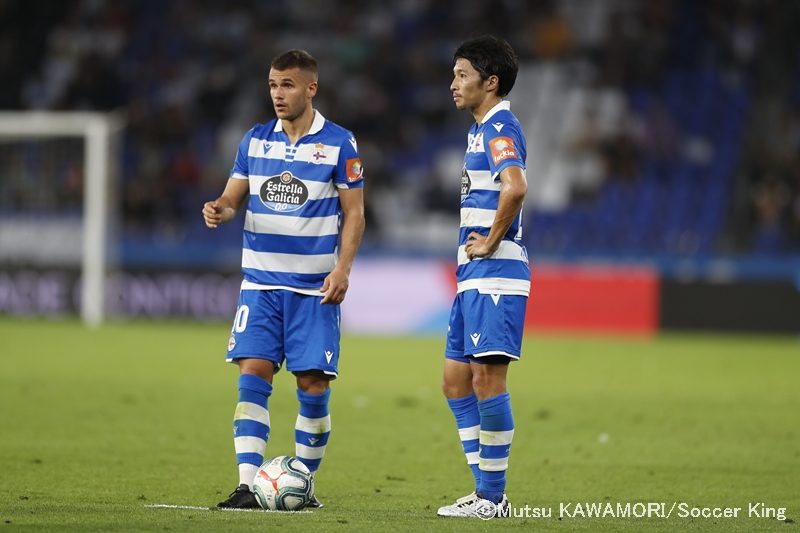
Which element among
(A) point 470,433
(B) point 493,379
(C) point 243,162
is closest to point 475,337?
(B) point 493,379

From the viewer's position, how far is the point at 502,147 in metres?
6.66

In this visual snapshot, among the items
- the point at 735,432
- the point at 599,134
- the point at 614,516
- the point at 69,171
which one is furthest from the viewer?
the point at 599,134

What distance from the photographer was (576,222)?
2291cm

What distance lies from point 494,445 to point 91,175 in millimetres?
15650

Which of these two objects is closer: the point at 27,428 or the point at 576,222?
the point at 27,428

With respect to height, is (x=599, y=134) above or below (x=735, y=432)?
above

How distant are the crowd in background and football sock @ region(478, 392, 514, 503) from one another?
613 inches

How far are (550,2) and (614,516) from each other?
20.4 m

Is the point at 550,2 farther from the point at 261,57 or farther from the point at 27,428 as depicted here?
the point at 27,428

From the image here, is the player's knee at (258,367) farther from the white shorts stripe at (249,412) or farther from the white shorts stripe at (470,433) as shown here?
the white shorts stripe at (470,433)

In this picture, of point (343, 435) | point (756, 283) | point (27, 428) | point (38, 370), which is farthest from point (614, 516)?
point (756, 283)

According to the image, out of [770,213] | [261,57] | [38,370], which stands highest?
[261,57]

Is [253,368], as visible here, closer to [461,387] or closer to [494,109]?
[461,387]

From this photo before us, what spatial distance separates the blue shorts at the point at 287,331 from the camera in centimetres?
690
